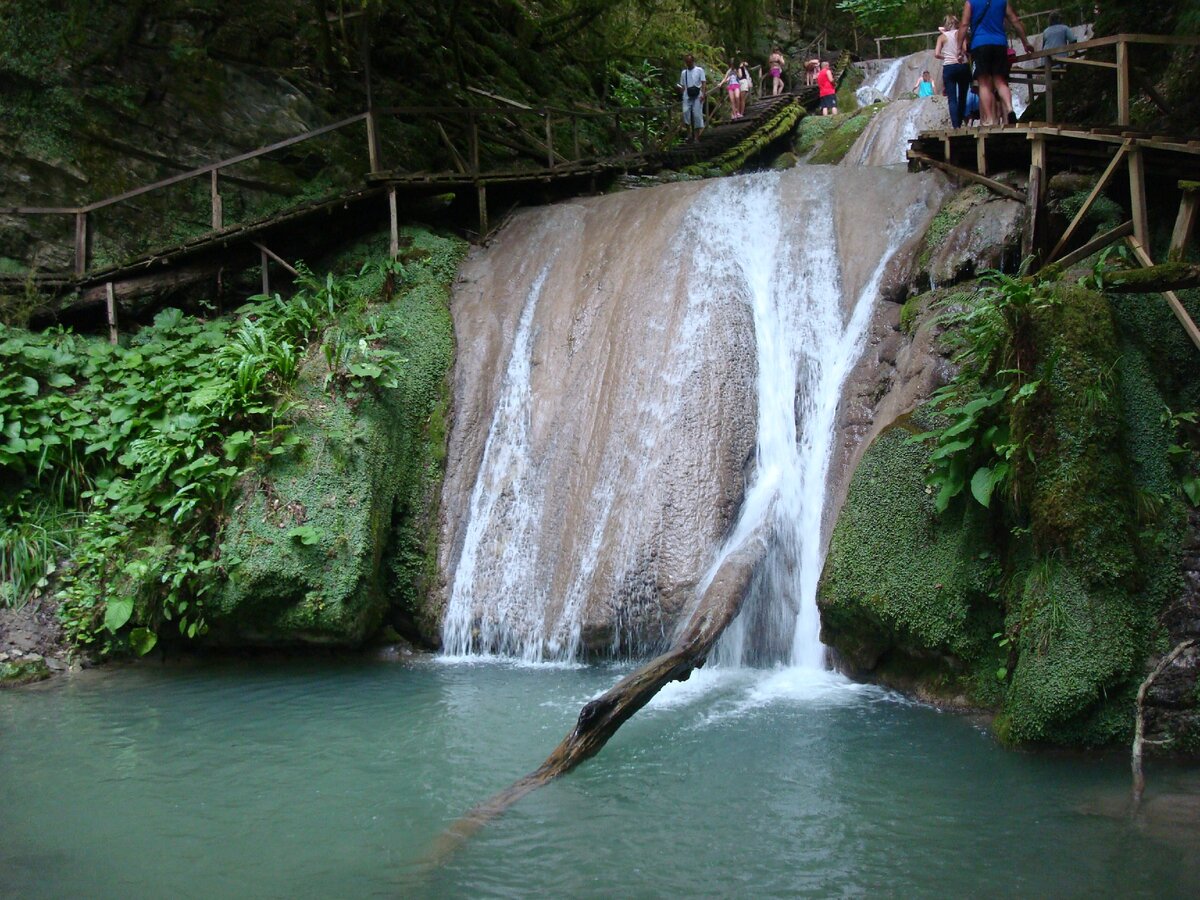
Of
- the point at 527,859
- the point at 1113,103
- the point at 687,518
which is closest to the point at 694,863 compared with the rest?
the point at 527,859

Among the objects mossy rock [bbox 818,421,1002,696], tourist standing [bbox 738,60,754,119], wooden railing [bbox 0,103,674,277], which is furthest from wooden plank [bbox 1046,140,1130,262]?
tourist standing [bbox 738,60,754,119]

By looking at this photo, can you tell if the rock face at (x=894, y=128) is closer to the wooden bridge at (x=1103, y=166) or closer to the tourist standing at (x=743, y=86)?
the tourist standing at (x=743, y=86)

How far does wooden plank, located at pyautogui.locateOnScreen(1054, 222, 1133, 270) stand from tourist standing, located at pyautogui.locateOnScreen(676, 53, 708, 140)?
1058 cm

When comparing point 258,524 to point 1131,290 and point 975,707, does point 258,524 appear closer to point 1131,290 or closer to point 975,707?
point 975,707

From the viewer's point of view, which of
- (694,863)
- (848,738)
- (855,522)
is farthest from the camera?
(855,522)

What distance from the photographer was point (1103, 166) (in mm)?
9406

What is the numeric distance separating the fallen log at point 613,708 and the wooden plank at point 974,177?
16.0 ft

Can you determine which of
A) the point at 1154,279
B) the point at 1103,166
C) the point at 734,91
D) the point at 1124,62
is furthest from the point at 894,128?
the point at 1154,279

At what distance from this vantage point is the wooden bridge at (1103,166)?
799 cm

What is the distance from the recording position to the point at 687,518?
9.66 metres

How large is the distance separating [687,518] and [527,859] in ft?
15.2

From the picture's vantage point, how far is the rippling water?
527 cm

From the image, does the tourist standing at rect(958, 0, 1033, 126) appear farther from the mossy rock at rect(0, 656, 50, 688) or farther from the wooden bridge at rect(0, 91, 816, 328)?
the mossy rock at rect(0, 656, 50, 688)

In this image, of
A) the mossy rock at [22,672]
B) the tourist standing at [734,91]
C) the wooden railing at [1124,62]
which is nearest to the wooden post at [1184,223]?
the wooden railing at [1124,62]
